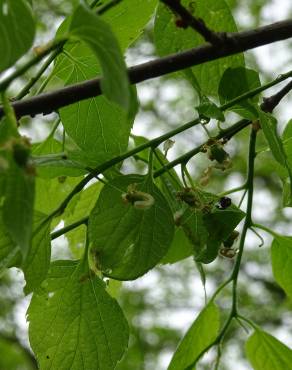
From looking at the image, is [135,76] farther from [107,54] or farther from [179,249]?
[179,249]

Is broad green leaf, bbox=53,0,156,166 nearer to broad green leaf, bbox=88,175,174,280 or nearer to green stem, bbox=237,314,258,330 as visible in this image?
broad green leaf, bbox=88,175,174,280

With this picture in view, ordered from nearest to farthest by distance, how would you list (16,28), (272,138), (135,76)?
(16,28) < (135,76) < (272,138)

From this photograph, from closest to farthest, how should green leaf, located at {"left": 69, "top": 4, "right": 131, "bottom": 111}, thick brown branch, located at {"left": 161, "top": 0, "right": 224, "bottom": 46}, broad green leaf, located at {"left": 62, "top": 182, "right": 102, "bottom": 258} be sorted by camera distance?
green leaf, located at {"left": 69, "top": 4, "right": 131, "bottom": 111} → thick brown branch, located at {"left": 161, "top": 0, "right": 224, "bottom": 46} → broad green leaf, located at {"left": 62, "top": 182, "right": 102, "bottom": 258}

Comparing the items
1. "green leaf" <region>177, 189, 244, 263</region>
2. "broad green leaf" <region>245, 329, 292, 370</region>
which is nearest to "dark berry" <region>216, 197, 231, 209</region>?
"green leaf" <region>177, 189, 244, 263</region>

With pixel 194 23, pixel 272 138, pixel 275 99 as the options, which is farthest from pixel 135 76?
pixel 275 99

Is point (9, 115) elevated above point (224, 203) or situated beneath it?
elevated above

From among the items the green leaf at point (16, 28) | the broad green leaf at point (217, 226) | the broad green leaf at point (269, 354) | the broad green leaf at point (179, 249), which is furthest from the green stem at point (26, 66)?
the broad green leaf at point (269, 354)
